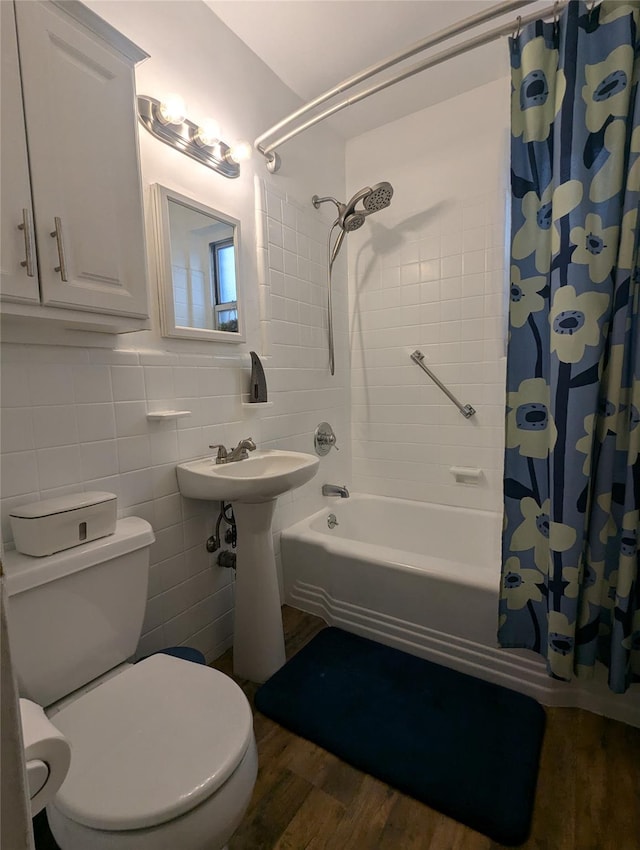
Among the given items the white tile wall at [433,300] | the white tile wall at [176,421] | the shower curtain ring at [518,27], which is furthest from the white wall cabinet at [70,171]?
the white tile wall at [433,300]

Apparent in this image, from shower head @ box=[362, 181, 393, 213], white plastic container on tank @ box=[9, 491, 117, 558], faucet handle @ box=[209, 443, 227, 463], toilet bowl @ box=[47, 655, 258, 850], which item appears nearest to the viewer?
toilet bowl @ box=[47, 655, 258, 850]

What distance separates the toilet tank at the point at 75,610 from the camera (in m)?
0.91

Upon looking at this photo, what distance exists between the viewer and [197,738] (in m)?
0.83

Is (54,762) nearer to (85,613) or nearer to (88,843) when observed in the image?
(88,843)

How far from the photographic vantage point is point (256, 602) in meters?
1.55

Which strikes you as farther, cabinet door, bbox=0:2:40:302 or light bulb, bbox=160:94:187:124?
light bulb, bbox=160:94:187:124

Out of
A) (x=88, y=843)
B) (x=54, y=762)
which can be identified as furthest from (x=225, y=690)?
(x=54, y=762)

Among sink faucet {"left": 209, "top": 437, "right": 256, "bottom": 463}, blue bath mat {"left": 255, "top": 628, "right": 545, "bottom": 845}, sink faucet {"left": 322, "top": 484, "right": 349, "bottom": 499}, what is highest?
sink faucet {"left": 209, "top": 437, "right": 256, "bottom": 463}

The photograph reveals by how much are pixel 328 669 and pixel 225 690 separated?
0.77m

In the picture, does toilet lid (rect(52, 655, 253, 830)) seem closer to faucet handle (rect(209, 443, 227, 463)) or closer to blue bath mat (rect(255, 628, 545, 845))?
blue bath mat (rect(255, 628, 545, 845))

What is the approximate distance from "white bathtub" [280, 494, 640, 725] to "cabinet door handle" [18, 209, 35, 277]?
1.51m

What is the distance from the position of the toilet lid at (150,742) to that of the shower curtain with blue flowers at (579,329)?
3.56 ft

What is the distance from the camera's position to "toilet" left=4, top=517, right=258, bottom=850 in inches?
28.2

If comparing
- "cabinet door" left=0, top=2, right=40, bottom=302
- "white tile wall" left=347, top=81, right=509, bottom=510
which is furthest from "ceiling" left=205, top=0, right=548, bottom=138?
"cabinet door" left=0, top=2, right=40, bottom=302
